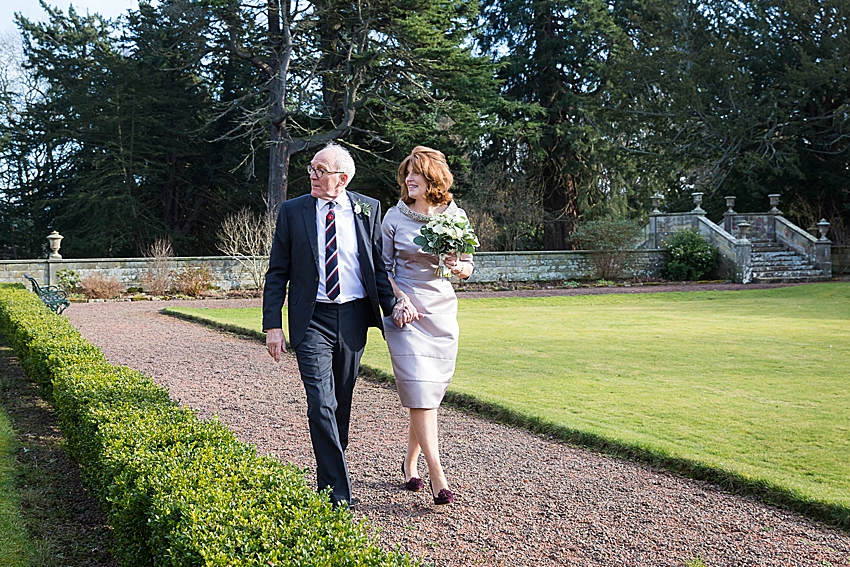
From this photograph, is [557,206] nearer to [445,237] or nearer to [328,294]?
[445,237]

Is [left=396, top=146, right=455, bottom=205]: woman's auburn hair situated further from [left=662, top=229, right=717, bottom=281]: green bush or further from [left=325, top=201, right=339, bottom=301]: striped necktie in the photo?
[left=662, top=229, right=717, bottom=281]: green bush

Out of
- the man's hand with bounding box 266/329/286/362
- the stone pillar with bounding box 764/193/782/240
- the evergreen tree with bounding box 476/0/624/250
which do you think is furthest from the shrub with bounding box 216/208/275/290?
the man's hand with bounding box 266/329/286/362

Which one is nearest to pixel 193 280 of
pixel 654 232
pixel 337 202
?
pixel 654 232

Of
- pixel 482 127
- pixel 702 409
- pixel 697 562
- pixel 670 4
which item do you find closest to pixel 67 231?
pixel 482 127

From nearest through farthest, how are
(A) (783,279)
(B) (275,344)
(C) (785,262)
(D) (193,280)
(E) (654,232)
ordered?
(B) (275,344), (D) (193,280), (A) (783,279), (C) (785,262), (E) (654,232)

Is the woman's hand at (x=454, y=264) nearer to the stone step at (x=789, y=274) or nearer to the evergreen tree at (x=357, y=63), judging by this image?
the evergreen tree at (x=357, y=63)

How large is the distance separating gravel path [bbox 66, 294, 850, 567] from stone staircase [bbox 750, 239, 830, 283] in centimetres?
2003

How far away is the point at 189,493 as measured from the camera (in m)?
2.62

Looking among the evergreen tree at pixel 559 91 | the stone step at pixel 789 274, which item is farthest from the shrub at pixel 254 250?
the stone step at pixel 789 274

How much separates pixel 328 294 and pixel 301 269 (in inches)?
7.1

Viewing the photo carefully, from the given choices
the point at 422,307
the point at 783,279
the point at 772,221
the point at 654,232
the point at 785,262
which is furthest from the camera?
the point at 654,232

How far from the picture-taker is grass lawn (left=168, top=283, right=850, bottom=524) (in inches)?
190

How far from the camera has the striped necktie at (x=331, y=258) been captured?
3832 millimetres

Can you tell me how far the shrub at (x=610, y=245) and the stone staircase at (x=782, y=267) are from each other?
3846mm
